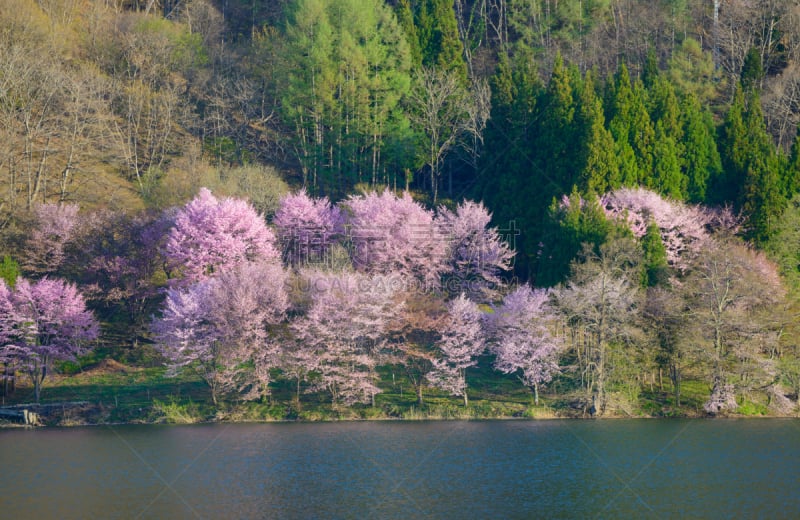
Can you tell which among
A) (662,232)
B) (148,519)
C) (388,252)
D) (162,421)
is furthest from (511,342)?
(148,519)

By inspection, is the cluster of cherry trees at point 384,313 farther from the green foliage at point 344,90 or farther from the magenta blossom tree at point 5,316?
the green foliage at point 344,90

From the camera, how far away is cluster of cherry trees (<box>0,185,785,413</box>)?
52.2 meters

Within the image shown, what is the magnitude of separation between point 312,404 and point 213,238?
655 inches

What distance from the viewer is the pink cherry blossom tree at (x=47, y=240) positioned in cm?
6272

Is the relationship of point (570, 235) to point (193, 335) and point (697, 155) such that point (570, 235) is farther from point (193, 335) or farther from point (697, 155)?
point (193, 335)

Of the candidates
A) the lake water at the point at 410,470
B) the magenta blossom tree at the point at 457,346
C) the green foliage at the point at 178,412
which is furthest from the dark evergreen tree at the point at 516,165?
the green foliage at the point at 178,412

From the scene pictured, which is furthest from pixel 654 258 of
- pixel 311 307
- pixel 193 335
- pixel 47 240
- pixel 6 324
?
pixel 47 240

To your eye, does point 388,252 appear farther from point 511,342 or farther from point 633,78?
point 633,78

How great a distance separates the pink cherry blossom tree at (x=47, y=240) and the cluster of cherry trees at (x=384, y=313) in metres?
0.15

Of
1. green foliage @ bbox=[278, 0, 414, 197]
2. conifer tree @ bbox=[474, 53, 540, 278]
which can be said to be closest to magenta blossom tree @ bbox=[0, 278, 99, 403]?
green foliage @ bbox=[278, 0, 414, 197]

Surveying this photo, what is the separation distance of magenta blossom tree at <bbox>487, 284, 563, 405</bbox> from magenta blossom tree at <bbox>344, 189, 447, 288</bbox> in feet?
34.9

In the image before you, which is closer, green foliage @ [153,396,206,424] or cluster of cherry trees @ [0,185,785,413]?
green foliage @ [153,396,206,424]

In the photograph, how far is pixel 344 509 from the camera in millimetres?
32531

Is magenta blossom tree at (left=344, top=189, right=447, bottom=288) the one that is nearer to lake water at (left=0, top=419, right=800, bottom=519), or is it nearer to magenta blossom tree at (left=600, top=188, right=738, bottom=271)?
magenta blossom tree at (left=600, top=188, right=738, bottom=271)
